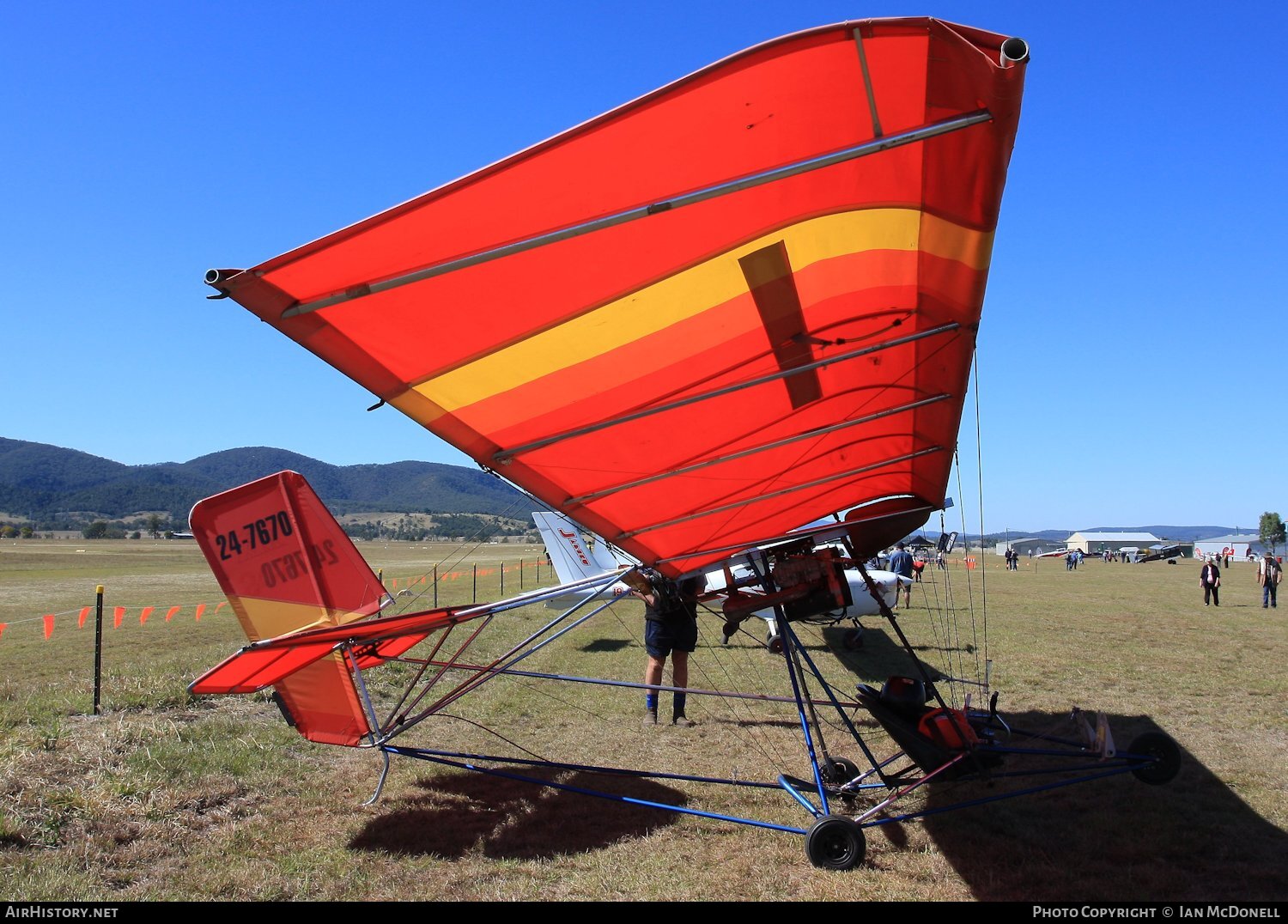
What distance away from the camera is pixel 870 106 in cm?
214

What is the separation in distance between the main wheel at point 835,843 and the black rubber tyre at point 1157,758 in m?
2.48

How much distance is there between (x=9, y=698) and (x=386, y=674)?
150 inches

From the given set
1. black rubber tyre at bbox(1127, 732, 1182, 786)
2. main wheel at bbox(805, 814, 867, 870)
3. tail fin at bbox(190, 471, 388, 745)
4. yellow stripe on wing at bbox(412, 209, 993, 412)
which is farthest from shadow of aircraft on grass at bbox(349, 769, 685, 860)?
black rubber tyre at bbox(1127, 732, 1182, 786)

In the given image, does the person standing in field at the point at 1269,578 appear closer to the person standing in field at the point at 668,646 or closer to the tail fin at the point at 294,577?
the person standing in field at the point at 668,646

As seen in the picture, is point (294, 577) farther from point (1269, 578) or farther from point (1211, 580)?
point (1269, 578)

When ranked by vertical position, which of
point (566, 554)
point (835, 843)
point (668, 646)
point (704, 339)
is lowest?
point (835, 843)

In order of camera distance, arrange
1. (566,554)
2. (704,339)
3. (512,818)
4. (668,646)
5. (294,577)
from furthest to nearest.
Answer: (566,554) < (668,646) < (512,818) < (294,577) < (704,339)

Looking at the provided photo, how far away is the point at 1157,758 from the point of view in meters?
5.84

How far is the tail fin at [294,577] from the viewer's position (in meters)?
4.98

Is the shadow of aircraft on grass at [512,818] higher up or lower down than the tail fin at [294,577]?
lower down

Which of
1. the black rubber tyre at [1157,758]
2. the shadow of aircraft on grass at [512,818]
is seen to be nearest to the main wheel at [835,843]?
the shadow of aircraft on grass at [512,818]

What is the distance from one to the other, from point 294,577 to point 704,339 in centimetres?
340

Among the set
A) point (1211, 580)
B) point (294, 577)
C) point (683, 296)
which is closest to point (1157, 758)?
point (683, 296)
